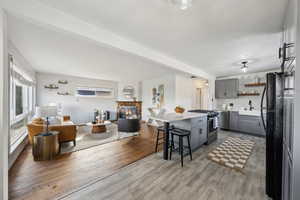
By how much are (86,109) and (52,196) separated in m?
5.28

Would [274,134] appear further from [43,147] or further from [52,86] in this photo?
[52,86]

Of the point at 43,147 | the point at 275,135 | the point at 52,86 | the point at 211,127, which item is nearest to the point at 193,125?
the point at 211,127

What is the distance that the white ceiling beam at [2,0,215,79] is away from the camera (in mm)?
1312

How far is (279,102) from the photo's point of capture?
1.46 meters

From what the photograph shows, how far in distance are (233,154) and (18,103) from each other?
19.3 ft

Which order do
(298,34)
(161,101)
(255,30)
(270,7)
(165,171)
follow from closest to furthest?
(298,34), (270,7), (255,30), (165,171), (161,101)

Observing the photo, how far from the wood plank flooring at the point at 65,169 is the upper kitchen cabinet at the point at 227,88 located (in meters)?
4.15

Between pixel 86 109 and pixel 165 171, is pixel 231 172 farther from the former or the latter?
pixel 86 109

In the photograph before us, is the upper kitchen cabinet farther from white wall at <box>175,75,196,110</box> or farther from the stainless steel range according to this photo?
the stainless steel range

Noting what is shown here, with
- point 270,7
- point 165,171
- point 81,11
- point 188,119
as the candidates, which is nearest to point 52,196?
point 165,171

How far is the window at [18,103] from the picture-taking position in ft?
8.78

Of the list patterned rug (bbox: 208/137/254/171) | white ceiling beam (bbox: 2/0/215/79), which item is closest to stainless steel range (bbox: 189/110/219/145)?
patterned rug (bbox: 208/137/254/171)

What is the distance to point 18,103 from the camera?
10.9 feet

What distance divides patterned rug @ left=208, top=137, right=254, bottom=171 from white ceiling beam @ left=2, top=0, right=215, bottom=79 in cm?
272
